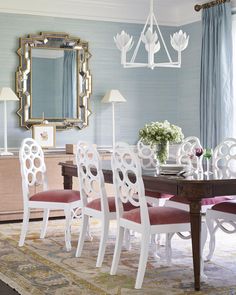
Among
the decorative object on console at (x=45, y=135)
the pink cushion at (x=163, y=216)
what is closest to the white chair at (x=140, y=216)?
the pink cushion at (x=163, y=216)

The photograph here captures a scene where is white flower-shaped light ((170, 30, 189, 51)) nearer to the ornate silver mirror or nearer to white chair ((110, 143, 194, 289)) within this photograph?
white chair ((110, 143, 194, 289))

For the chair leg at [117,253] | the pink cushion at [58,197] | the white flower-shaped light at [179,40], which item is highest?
the white flower-shaped light at [179,40]

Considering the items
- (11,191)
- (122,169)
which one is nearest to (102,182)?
(122,169)

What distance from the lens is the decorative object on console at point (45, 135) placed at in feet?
23.6

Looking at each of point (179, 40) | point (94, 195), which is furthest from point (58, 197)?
point (179, 40)

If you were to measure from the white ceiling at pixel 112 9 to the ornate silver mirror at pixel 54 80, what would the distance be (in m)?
0.30

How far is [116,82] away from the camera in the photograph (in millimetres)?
7906

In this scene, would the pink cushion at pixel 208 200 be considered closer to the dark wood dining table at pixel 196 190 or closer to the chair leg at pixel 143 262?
the dark wood dining table at pixel 196 190

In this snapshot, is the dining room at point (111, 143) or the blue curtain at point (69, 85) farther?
the blue curtain at point (69, 85)

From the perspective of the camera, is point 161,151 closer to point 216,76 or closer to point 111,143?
point 216,76

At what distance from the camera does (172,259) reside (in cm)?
504

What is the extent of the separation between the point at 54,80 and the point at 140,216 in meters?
3.53

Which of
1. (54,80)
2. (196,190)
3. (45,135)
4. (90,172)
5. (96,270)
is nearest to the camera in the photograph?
(196,190)

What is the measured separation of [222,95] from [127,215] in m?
3.11
